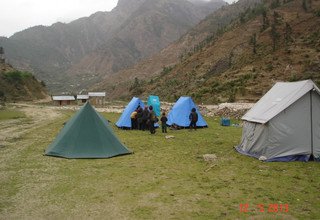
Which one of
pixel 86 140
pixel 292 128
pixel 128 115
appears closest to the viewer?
pixel 292 128

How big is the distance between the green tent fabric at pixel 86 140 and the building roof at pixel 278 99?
5601 millimetres

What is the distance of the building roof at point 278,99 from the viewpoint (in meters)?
13.7

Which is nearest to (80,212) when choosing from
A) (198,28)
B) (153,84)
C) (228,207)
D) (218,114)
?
(228,207)

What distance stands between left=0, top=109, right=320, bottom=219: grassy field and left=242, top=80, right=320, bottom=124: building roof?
183 cm

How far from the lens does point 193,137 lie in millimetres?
19953

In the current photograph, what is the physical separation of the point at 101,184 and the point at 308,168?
7.01 m

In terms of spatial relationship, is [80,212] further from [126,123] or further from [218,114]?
[218,114]

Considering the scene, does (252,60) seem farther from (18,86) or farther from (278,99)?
(18,86)

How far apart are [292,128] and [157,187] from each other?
20.6 feet

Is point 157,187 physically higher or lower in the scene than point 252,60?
lower

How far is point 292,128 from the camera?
535 inches

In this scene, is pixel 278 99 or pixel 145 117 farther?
pixel 145 117

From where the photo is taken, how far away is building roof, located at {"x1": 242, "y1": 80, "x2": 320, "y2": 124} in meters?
13.7

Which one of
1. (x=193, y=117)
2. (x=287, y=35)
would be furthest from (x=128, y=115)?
(x=287, y=35)
